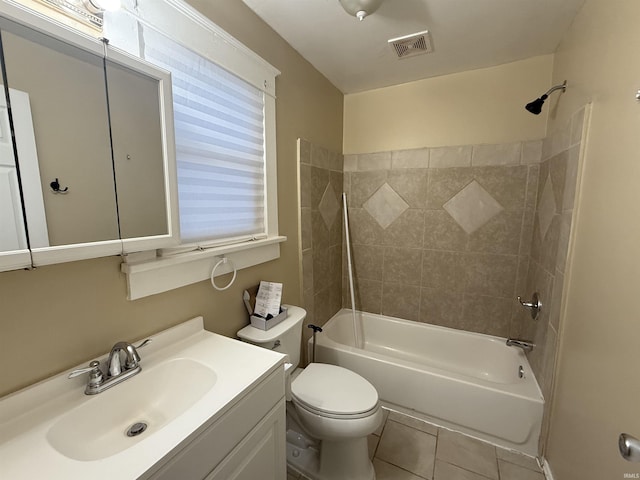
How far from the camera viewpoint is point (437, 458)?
Answer: 1521 millimetres

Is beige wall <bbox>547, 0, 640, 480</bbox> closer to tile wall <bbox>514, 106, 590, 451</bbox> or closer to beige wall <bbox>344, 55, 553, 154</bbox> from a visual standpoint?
tile wall <bbox>514, 106, 590, 451</bbox>

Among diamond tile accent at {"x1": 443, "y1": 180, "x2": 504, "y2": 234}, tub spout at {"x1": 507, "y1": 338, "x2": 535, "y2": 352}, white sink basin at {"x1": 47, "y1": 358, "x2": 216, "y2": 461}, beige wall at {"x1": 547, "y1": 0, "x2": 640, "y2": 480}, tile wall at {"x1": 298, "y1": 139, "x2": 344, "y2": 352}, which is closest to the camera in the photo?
white sink basin at {"x1": 47, "y1": 358, "x2": 216, "y2": 461}

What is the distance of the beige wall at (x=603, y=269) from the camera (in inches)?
33.0

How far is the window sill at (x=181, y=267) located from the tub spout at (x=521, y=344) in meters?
1.79

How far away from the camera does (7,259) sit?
65 cm

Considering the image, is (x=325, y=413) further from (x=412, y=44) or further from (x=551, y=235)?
(x=412, y=44)

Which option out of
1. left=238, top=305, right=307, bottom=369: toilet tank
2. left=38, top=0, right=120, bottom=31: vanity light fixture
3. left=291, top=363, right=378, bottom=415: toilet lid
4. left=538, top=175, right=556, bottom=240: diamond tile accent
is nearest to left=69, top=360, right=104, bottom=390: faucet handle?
left=238, top=305, right=307, bottom=369: toilet tank

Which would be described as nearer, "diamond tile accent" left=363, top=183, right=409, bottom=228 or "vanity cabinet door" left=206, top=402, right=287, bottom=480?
"vanity cabinet door" left=206, top=402, right=287, bottom=480

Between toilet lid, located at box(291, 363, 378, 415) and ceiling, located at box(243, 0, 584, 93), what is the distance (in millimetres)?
1901

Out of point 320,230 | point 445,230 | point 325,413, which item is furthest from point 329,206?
point 325,413

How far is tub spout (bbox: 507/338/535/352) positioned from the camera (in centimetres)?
178

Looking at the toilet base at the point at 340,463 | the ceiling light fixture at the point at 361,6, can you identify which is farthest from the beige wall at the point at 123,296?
the toilet base at the point at 340,463

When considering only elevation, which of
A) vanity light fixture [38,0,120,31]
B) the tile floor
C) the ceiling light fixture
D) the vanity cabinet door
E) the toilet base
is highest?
the ceiling light fixture

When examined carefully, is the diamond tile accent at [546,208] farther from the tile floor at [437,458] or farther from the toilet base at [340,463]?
the toilet base at [340,463]
